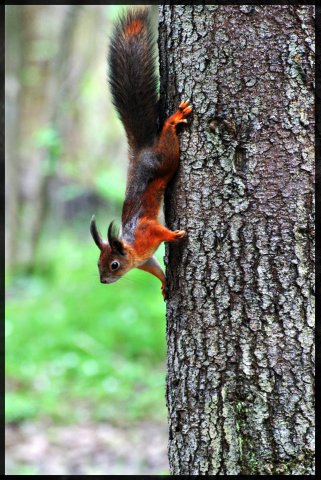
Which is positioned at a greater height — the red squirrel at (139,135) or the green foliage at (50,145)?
the green foliage at (50,145)

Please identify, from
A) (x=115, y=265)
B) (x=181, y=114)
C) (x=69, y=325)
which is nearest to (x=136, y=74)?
(x=181, y=114)

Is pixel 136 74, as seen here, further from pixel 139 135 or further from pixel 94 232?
pixel 94 232

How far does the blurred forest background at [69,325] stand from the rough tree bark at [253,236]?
129cm

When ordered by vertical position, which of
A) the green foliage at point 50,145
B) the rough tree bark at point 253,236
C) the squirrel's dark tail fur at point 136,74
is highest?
the green foliage at point 50,145

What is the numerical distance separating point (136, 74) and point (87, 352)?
4.26 meters

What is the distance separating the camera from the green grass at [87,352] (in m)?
5.78

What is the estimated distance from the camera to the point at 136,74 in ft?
9.15

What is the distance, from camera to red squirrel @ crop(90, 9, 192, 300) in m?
2.73

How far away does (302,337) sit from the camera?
7.59ft

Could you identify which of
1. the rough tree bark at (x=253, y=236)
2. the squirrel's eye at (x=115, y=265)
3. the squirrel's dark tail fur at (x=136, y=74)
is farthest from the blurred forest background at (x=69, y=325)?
the rough tree bark at (x=253, y=236)

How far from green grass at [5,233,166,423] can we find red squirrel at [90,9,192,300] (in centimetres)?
287

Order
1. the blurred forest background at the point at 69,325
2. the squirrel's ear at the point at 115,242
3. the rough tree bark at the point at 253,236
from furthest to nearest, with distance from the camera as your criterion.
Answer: the blurred forest background at the point at 69,325 < the squirrel's ear at the point at 115,242 < the rough tree bark at the point at 253,236

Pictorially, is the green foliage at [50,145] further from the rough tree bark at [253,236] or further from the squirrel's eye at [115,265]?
the rough tree bark at [253,236]

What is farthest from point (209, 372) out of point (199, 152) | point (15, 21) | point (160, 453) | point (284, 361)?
point (15, 21)
